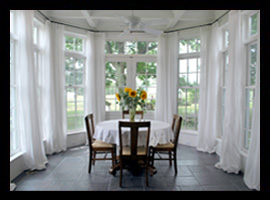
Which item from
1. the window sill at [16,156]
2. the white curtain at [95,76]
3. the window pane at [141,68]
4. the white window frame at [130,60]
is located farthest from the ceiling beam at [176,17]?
the window sill at [16,156]

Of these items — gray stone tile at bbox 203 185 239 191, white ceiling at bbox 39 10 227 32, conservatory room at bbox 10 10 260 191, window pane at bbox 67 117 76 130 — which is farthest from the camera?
window pane at bbox 67 117 76 130

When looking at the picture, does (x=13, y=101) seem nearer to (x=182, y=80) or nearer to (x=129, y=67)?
(x=129, y=67)

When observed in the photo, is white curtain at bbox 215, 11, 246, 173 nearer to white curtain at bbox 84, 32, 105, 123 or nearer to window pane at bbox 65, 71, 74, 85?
white curtain at bbox 84, 32, 105, 123

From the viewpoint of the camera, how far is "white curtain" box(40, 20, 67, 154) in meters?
3.83

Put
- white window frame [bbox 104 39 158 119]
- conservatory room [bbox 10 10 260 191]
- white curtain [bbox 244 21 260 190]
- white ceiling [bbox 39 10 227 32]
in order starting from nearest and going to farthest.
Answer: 1. white curtain [bbox 244 21 260 190]
2. conservatory room [bbox 10 10 260 191]
3. white ceiling [bbox 39 10 227 32]
4. white window frame [bbox 104 39 158 119]

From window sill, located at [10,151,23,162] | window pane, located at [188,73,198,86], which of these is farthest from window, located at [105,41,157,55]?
window sill, located at [10,151,23,162]

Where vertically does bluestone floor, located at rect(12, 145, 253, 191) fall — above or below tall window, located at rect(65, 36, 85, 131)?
below

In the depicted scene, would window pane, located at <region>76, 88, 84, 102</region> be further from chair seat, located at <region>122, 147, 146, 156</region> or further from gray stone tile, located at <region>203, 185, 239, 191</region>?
gray stone tile, located at <region>203, 185, 239, 191</region>

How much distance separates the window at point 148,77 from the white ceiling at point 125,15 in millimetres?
1094

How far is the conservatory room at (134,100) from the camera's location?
276 centimetres

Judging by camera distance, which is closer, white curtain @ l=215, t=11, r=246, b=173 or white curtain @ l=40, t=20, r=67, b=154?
white curtain @ l=215, t=11, r=246, b=173

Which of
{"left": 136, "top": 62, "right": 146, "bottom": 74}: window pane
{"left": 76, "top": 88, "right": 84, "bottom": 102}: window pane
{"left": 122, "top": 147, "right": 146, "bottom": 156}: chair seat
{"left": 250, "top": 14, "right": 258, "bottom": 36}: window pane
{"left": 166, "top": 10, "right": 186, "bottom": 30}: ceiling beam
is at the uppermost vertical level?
{"left": 166, "top": 10, "right": 186, "bottom": 30}: ceiling beam

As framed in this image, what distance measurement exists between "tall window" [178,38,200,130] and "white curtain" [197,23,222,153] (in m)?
0.28
